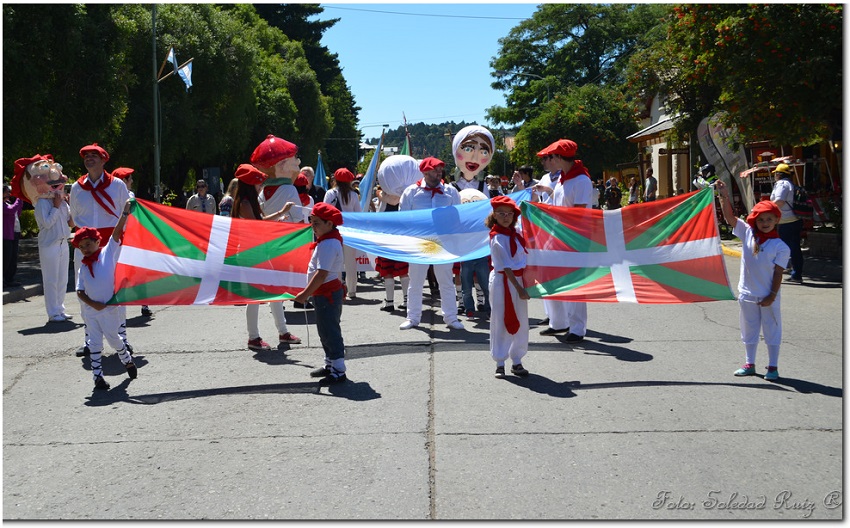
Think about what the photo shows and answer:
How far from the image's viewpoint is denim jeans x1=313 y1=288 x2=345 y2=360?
749cm

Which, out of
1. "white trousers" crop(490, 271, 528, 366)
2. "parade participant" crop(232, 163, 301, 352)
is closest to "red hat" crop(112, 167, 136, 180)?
"parade participant" crop(232, 163, 301, 352)

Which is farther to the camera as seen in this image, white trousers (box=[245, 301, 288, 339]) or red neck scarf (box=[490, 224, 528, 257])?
white trousers (box=[245, 301, 288, 339])

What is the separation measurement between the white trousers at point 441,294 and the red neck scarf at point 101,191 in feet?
11.0

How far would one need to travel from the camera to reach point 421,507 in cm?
465

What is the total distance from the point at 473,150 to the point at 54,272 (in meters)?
5.68

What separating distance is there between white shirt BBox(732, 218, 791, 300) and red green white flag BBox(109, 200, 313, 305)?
377 cm

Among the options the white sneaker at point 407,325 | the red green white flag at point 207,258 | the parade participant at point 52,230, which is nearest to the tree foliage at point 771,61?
the white sneaker at point 407,325

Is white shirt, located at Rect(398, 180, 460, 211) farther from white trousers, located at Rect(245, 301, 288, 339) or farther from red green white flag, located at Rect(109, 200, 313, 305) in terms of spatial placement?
red green white flag, located at Rect(109, 200, 313, 305)

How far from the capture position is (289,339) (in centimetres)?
959

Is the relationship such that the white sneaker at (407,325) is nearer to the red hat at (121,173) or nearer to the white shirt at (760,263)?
the red hat at (121,173)

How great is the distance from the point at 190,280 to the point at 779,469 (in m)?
5.04

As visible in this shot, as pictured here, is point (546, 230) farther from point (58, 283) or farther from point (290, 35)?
point (290, 35)

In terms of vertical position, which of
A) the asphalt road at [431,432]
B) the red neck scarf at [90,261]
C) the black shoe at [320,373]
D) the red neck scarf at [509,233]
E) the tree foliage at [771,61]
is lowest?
the asphalt road at [431,432]

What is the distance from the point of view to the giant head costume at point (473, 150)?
1244 centimetres
